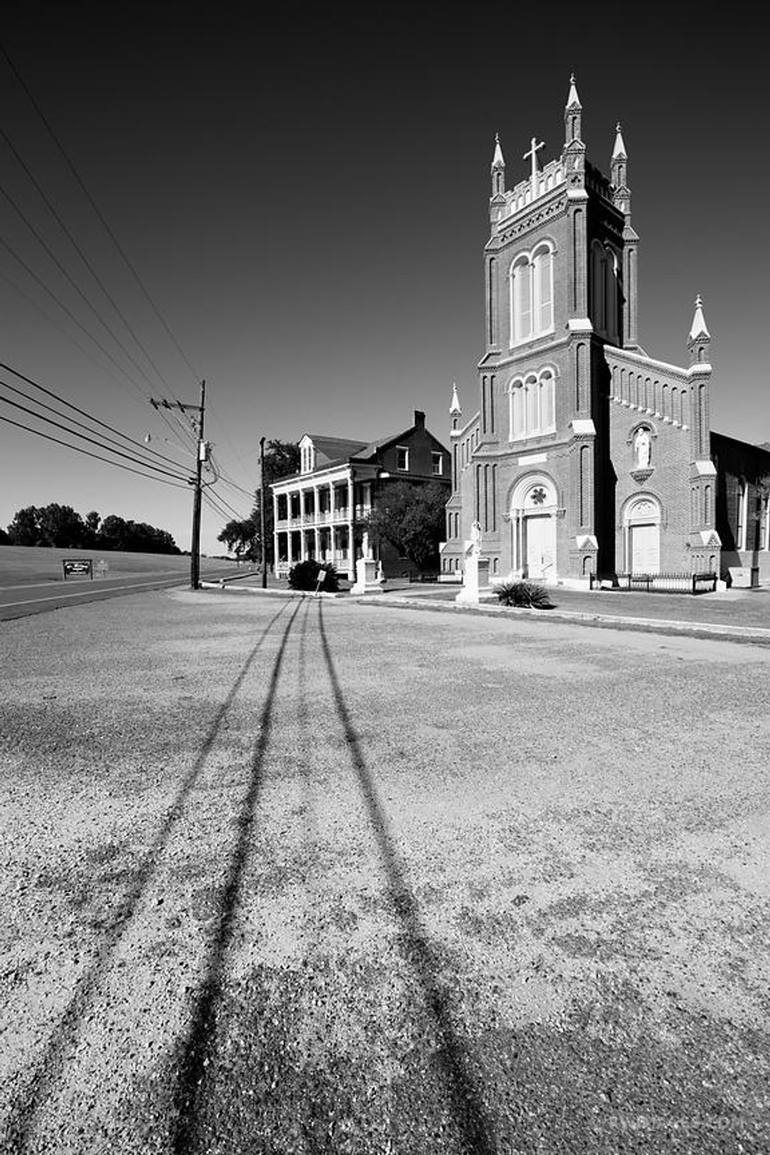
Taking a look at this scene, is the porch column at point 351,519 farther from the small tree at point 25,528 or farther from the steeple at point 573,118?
the small tree at point 25,528

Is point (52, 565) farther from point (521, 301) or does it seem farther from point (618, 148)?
point (618, 148)

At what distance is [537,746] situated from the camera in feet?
16.0

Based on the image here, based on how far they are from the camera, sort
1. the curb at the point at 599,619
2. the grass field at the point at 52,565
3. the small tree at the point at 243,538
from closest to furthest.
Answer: the curb at the point at 599,619 < the grass field at the point at 52,565 < the small tree at the point at 243,538

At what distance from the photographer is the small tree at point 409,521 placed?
3612 cm

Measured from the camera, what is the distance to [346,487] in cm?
4459

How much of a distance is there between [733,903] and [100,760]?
180 inches

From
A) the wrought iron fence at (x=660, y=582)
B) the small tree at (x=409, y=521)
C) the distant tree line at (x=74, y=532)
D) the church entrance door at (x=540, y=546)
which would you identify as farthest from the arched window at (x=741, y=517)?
the distant tree line at (x=74, y=532)

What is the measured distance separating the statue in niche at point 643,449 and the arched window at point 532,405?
4314 mm

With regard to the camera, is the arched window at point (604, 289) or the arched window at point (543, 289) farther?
the arched window at point (543, 289)

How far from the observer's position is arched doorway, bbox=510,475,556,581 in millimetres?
28844

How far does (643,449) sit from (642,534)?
4253mm

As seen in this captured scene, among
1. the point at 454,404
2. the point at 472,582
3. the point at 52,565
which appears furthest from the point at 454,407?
the point at 52,565

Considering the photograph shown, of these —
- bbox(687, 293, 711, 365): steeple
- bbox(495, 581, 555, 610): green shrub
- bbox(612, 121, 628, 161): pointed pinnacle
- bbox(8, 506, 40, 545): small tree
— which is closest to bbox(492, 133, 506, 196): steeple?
bbox(612, 121, 628, 161): pointed pinnacle

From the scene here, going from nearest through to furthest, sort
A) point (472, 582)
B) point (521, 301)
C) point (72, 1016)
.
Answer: point (72, 1016) → point (472, 582) → point (521, 301)
